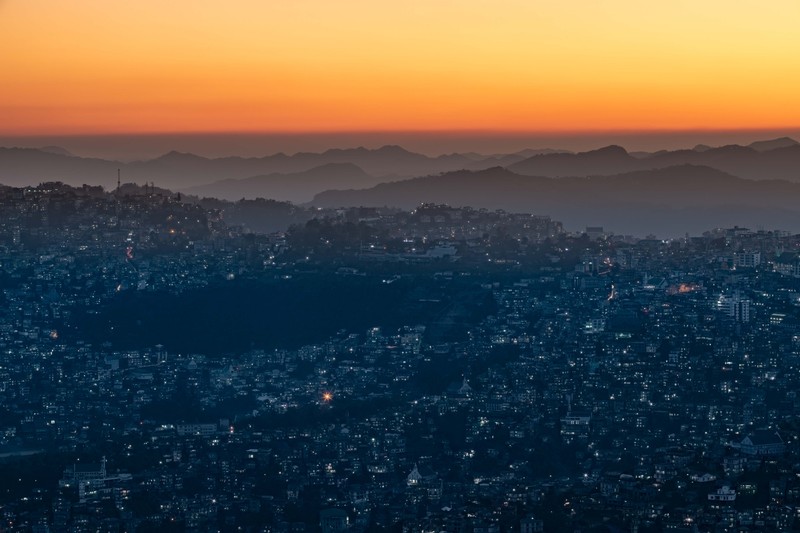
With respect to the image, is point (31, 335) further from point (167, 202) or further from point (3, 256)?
point (167, 202)

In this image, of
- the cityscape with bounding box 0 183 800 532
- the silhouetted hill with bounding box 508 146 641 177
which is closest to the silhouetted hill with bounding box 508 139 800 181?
the silhouetted hill with bounding box 508 146 641 177

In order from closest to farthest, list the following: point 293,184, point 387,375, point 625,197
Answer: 1. point 387,375
2. point 625,197
3. point 293,184

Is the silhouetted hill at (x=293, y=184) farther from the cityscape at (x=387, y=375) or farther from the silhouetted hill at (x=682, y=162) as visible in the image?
the cityscape at (x=387, y=375)

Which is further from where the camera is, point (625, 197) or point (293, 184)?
point (293, 184)

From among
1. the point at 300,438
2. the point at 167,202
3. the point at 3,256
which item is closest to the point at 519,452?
the point at 300,438

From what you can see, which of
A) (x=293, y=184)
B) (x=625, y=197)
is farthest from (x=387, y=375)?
(x=293, y=184)

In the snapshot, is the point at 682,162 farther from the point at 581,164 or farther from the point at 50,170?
the point at 50,170
